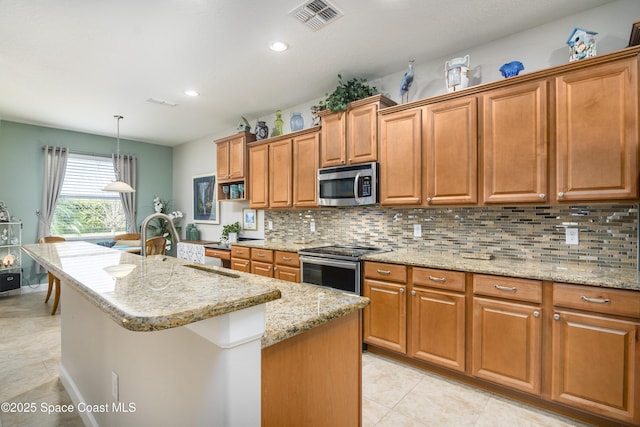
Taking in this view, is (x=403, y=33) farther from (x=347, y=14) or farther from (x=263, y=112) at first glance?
(x=263, y=112)

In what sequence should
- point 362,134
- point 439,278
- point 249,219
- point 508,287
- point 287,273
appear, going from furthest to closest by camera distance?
point 249,219
point 287,273
point 362,134
point 439,278
point 508,287

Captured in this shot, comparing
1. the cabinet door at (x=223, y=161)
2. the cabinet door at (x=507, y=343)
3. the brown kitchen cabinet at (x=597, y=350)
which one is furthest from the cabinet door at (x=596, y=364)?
the cabinet door at (x=223, y=161)

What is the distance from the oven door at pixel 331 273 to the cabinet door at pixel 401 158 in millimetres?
704

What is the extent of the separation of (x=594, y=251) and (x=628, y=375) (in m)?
0.81

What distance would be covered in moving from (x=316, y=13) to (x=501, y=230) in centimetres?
224

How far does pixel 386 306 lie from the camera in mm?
2707

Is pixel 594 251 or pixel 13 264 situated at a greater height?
pixel 594 251

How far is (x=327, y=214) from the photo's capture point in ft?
12.8

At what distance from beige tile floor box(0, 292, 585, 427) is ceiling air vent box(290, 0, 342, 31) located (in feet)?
9.02

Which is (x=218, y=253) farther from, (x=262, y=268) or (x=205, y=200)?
(x=205, y=200)

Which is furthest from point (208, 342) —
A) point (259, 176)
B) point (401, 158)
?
point (259, 176)

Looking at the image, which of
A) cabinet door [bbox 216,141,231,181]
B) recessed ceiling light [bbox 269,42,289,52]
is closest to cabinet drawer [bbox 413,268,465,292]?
recessed ceiling light [bbox 269,42,289,52]

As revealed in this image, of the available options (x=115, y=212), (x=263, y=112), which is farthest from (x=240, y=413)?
(x=115, y=212)

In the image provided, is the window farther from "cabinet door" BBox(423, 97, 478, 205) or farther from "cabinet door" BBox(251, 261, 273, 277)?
"cabinet door" BBox(423, 97, 478, 205)
